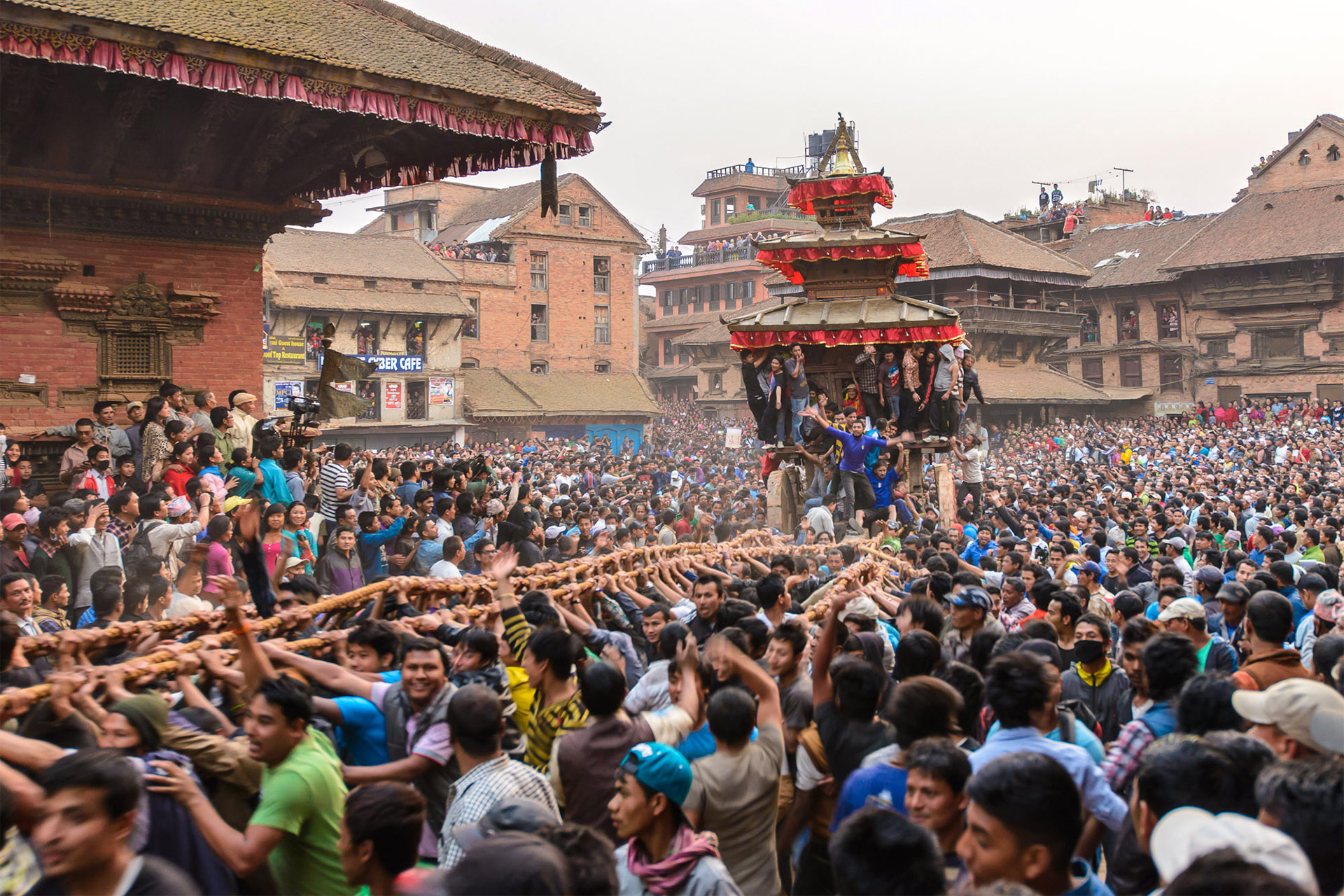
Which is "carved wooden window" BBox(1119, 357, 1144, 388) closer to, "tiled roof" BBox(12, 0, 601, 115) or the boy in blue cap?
"tiled roof" BBox(12, 0, 601, 115)

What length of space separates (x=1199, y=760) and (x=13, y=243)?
12795 millimetres

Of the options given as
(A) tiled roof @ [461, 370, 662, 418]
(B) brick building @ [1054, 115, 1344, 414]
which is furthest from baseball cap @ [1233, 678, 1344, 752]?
(B) brick building @ [1054, 115, 1344, 414]

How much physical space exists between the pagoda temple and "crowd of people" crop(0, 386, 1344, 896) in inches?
322

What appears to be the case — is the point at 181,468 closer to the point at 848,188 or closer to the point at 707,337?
the point at 848,188

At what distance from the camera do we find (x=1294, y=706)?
3.92 m

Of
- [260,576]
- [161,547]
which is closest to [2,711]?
[260,576]

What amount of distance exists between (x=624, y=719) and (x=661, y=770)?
91 centimetres

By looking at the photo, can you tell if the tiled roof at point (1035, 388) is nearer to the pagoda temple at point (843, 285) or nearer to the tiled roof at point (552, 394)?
the tiled roof at point (552, 394)

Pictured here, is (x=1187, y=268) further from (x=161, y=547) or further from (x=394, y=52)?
(x=161, y=547)

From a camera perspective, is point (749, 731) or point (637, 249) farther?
point (637, 249)

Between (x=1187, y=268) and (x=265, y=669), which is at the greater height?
(x=1187, y=268)

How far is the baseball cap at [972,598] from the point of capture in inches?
262

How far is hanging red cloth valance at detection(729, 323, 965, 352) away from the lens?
1786 cm

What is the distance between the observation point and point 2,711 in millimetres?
4141
